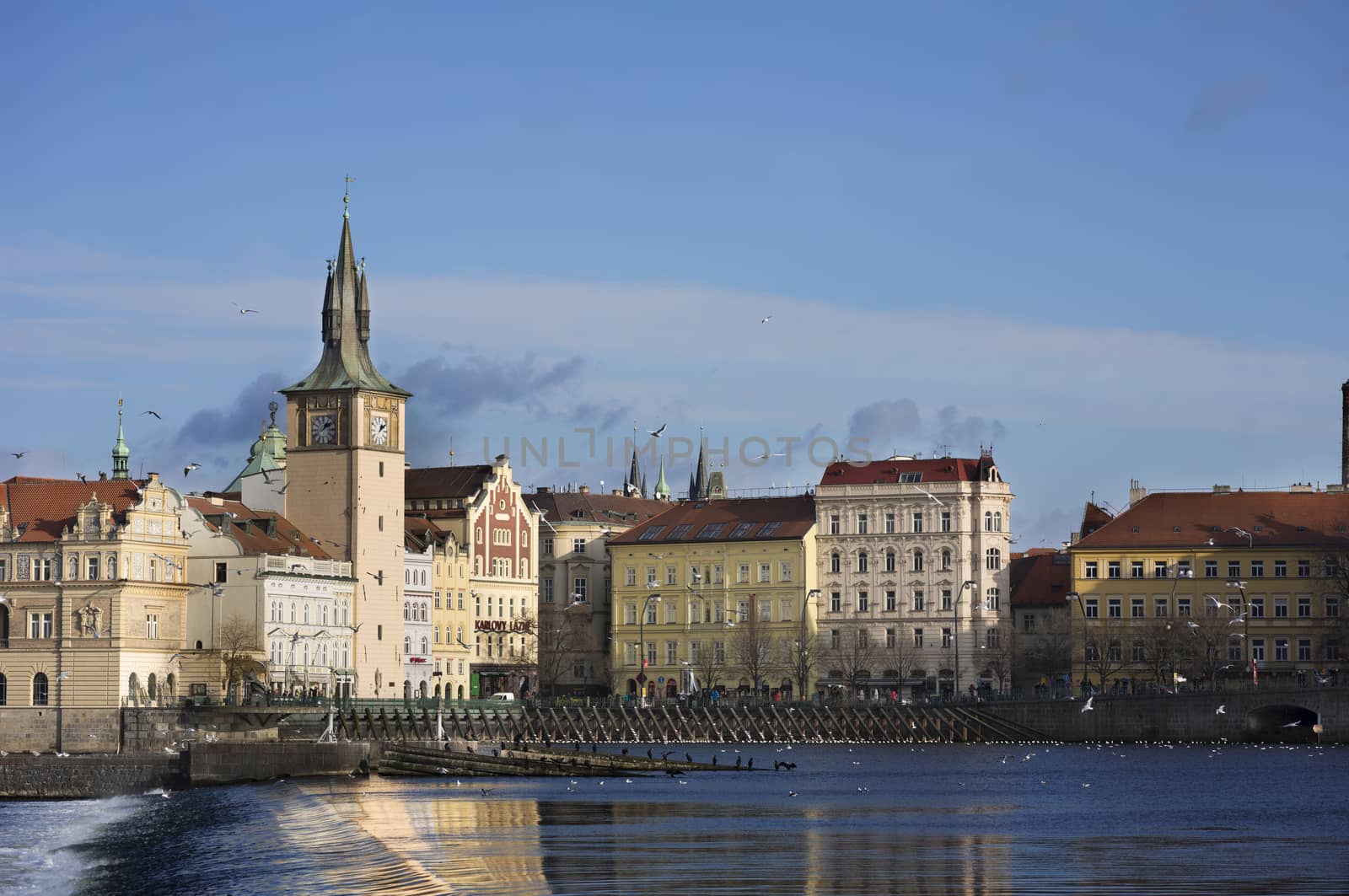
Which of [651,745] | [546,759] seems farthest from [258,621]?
[546,759]

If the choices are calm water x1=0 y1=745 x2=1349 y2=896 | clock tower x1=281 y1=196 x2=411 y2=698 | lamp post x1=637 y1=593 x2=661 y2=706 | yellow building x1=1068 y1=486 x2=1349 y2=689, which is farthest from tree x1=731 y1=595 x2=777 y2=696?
calm water x1=0 y1=745 x2=1349 y2=896

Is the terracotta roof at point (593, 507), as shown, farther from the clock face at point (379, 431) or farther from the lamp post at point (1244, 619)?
the lamp post at point (1244, 619)

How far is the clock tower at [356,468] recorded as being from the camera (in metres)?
134

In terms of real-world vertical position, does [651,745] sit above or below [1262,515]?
below

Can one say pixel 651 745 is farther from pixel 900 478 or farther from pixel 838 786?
pixel 838 786

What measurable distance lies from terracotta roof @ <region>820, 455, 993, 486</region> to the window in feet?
181

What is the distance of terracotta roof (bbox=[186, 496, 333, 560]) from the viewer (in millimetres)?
125875

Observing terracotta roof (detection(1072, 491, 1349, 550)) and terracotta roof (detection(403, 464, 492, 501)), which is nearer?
terracotta roof (detection(1072, 491, 1349, 550))

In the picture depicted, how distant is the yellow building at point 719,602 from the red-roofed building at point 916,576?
2.12 m

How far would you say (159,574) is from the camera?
4715 inches

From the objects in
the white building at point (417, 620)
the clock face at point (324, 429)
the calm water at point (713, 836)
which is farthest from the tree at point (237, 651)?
the calm water at point (713, 836)

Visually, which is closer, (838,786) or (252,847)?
(252,847)

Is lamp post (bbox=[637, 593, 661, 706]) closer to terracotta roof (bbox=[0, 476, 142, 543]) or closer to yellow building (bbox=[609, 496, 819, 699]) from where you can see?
yellow building (bbox=[609, 496, 819, 699])

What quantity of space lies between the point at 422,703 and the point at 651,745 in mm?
14015
